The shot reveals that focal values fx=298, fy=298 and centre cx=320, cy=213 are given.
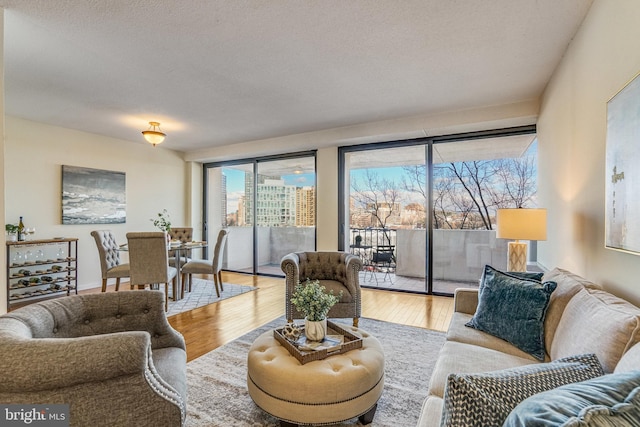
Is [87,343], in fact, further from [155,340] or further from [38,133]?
[38,133]

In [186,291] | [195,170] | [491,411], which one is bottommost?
[186,291]

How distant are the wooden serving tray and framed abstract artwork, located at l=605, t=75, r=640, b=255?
1503 millimetres

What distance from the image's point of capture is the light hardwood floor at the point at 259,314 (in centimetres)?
307

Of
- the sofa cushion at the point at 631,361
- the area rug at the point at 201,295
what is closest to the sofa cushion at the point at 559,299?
the sofa cushion at the point at 631,361

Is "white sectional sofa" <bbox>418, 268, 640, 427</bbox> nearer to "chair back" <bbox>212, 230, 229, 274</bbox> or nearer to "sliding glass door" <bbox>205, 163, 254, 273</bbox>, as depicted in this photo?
"chair back" <bbox>212, 230, 229, 274</bbox>

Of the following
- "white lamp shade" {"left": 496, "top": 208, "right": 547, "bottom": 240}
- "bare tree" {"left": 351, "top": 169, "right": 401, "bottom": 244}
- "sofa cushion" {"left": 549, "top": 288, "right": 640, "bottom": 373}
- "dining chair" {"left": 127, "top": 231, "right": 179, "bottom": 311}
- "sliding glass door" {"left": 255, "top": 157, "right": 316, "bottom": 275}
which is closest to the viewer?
"sofa cushion" {"left": 549, "top": 288, "right": 640, "bottom": 373}

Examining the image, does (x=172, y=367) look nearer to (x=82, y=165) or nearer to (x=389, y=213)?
(x=389, y=213)

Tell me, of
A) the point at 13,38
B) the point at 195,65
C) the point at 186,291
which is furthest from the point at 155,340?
the point at 186,291

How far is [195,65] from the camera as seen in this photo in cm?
281

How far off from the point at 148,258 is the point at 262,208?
274 cm

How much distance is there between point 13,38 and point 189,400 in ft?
10.0

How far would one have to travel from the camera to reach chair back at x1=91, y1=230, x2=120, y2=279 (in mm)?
4094

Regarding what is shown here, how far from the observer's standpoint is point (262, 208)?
623 centimetres

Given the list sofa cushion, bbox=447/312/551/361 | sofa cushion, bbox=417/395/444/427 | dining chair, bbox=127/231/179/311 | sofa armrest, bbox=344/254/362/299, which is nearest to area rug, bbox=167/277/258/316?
dining chair, bbox=127/231/179/311
